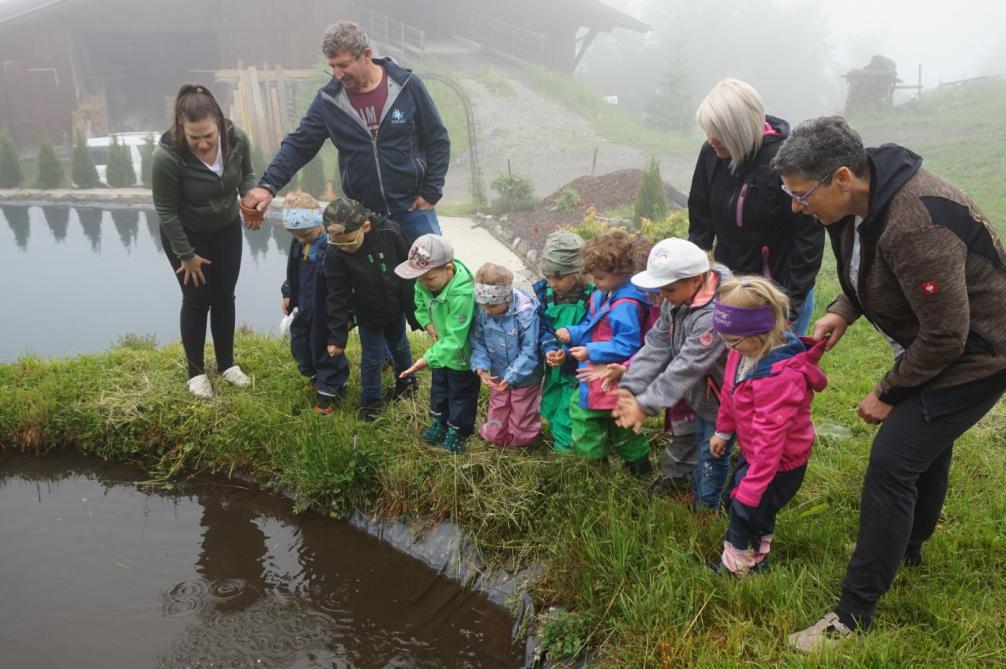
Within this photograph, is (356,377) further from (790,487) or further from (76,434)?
(790,487)

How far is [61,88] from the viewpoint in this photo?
20.1m

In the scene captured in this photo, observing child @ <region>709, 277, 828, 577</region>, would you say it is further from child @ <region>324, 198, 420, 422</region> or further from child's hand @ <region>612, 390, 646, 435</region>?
child @ <region>324, 198, 420, 422</region>

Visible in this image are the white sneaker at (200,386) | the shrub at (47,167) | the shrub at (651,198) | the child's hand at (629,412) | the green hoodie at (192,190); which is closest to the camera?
the child's hand at (629,412)

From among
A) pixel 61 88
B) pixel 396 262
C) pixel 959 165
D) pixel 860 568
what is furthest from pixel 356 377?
pixel 61 88

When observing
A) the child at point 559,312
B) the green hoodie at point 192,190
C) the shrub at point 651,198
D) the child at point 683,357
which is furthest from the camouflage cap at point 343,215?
the shrub at point 651,198

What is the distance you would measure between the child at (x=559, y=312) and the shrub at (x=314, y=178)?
12341 millimetres

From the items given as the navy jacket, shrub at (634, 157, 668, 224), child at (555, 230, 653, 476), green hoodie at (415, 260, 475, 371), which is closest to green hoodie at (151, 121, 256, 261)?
the navy jacket

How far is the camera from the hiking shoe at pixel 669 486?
364 cm

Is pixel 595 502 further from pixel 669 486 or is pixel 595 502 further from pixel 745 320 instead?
pixel 745 320

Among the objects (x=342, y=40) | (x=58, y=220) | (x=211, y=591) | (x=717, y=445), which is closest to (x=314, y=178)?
(x=58, y=220)

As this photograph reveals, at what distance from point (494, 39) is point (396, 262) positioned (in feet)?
89.6

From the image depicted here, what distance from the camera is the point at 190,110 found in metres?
4.27

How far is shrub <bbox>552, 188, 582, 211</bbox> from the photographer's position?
14375mm

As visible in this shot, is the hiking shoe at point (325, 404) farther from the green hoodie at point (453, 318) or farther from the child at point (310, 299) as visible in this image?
the green hoodie at point (453, 318)
